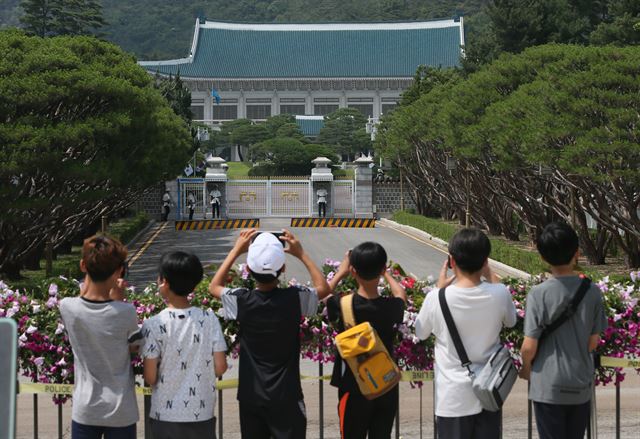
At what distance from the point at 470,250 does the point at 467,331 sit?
16.9 inches

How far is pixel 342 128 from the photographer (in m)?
80.6

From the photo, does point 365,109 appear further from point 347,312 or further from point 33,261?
point 347,312

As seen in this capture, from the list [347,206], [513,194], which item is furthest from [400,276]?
[347,206]

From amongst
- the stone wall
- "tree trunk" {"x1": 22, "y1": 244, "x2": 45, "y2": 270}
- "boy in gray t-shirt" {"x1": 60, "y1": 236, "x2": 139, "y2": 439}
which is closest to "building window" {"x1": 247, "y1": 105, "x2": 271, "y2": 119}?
the stone wall

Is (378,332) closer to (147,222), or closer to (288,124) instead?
(147,222)

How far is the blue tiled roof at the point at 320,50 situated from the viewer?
9662 centimetres

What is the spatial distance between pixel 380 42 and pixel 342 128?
802 inches

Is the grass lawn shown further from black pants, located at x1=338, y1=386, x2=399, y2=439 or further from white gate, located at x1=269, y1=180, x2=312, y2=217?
white gate, located at x1=269, y1=180, x2=312, y2=217

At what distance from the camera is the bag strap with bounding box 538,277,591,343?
586cm

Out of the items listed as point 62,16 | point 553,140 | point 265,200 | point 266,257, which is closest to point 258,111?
point 62,16

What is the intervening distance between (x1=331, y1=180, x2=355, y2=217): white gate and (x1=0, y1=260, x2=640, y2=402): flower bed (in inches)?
1836

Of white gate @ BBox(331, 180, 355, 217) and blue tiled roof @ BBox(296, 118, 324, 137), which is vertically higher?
blue tiled roof @ BBox(296, 118, 324, 137)

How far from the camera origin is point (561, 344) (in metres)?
5.89

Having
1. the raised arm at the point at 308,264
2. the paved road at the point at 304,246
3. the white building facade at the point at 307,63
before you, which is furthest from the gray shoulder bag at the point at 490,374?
the white building facade at the point at 307,63
